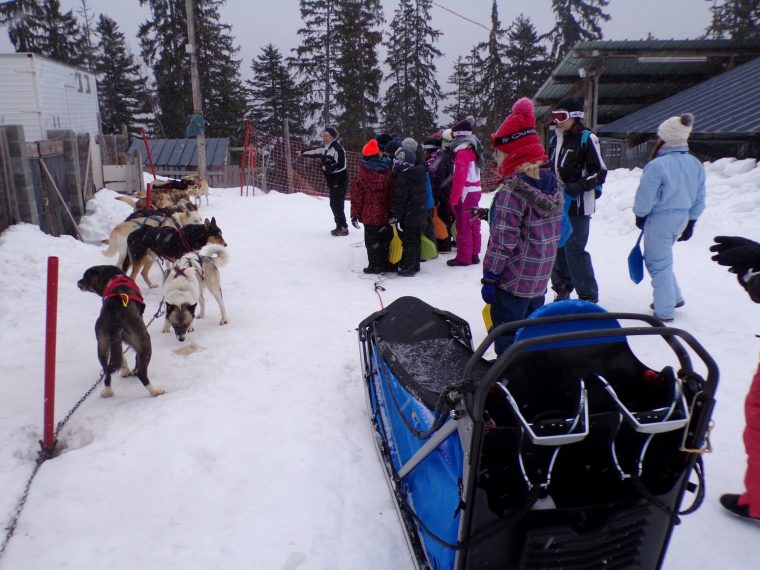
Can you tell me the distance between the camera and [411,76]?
102 feet

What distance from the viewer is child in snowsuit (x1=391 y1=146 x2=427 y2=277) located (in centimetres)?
647

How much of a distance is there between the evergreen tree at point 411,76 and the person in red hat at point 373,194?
2474 centimetres

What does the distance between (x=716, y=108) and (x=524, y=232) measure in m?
9.94

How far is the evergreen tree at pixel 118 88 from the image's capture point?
3844cm

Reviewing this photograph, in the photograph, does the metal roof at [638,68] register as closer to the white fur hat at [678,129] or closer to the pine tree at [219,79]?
the white fur hat at [678,129]

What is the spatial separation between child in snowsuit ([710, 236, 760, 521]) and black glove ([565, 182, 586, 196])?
2432mm

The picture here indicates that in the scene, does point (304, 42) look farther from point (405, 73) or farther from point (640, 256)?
point (640, 256)

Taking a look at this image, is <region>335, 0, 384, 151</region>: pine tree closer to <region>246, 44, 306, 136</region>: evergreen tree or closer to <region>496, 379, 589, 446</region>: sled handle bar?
<region>246, 44, 306, 136</region>: evergreen tree

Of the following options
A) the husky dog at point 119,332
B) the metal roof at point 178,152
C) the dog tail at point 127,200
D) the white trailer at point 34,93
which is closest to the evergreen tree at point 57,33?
the metal roof at point 178,152

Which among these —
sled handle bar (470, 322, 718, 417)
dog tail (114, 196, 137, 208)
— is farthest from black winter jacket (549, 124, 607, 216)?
dog tail (114, 196, 137, 208)

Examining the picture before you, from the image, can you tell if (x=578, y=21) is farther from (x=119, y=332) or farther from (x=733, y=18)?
(x=119, y=332)

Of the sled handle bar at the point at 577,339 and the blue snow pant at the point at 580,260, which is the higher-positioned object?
the sled handle bar at the point at 577,339

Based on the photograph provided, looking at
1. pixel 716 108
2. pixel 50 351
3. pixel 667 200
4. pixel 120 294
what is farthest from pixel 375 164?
pixel 716 108

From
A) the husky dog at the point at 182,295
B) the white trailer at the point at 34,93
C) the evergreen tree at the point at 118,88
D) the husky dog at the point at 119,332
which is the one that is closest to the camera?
the husky dog at the point at 119,332
